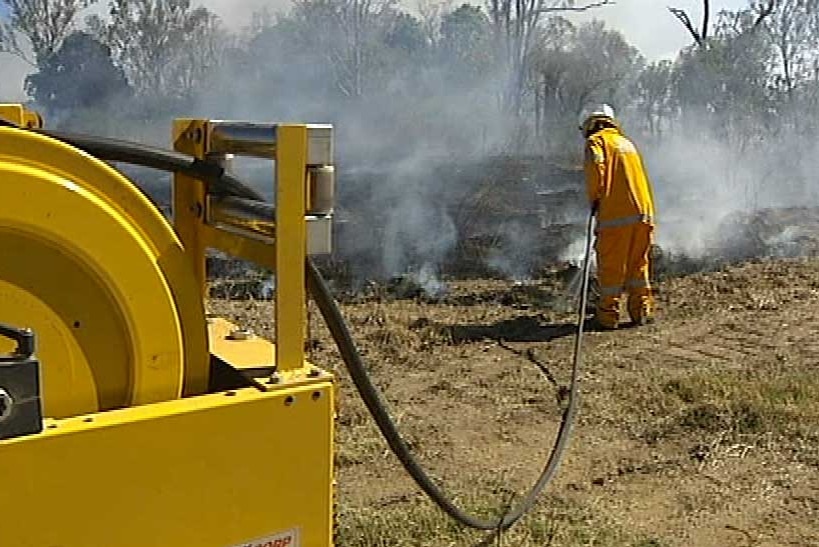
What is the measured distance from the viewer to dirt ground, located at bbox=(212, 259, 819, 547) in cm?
358

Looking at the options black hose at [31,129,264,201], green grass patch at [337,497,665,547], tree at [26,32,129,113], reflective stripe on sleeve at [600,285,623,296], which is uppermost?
tree at [26,32,129,113]

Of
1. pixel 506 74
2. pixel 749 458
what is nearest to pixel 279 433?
pixel 749 458

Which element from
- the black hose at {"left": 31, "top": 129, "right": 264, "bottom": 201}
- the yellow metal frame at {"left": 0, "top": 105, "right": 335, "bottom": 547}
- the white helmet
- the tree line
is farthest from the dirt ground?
the tree line

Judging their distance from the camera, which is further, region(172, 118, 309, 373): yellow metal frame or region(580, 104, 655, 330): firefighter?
region(580, 104, 655, 330): firefighter

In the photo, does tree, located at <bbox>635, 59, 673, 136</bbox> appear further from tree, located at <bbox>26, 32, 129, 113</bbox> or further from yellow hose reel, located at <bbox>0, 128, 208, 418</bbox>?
yellow hose reel, located at <bbox>0, 128, 208, 418</bbox>

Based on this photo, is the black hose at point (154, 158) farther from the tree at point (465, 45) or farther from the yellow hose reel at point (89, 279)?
the tree at point (465, 45)

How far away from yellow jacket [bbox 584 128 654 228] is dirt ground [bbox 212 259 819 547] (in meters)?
0.83

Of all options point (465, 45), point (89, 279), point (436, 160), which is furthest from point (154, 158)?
point (465, 45)

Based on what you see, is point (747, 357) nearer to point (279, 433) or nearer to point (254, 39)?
point (279, 433)

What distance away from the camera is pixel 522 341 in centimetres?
636

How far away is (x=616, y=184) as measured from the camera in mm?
6469

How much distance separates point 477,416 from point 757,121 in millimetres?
12231

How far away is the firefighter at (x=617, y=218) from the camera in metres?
6.41

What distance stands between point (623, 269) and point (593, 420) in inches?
81.2
